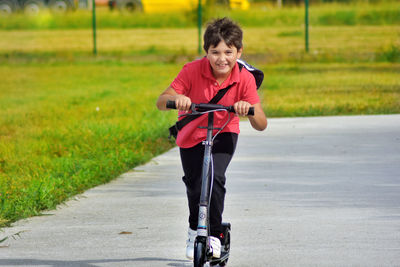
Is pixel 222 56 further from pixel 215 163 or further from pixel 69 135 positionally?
pixel 69 135

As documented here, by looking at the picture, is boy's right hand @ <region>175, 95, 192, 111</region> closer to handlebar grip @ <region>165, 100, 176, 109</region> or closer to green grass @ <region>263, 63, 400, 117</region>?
handlebar grip @ <region>165, 100, 176, 109</region>

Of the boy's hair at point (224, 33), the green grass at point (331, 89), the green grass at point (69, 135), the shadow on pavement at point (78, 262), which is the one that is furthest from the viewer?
the green grass at point (331, 89)

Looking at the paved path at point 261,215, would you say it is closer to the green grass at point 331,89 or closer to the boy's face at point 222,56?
the boy's face at point 222,56

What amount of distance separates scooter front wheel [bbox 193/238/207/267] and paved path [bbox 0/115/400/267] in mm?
691

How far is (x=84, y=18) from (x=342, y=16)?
395 inches

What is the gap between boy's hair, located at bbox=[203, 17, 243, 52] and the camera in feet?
15.9

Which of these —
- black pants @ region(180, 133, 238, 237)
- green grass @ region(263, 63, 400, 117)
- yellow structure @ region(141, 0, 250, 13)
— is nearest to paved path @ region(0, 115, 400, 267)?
black pants @ region(180, 133, 238, 237)

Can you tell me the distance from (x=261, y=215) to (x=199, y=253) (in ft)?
6.50

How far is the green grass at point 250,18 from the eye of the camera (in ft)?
100

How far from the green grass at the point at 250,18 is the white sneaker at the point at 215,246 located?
2309cm

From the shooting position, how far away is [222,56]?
16.0ft

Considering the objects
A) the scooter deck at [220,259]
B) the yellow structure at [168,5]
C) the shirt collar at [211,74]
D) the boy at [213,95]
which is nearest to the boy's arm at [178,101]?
the boy at [213,95]

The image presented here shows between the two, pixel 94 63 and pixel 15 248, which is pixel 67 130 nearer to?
pixel 15 248

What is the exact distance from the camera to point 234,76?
16.5 ft
